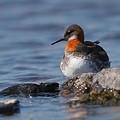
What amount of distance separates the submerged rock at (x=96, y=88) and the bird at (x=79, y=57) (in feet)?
A: 1.69

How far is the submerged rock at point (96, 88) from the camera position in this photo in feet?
33.6

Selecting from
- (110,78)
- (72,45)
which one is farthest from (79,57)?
(110,78)

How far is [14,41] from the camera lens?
19.4 metres

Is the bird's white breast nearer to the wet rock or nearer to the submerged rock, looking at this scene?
the submerged rock

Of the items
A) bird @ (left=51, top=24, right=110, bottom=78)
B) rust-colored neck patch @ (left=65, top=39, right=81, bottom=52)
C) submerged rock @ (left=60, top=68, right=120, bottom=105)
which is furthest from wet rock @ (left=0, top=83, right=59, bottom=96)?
rust-colored neck patch @ (left=65, top=39, right=81, bottom=52)

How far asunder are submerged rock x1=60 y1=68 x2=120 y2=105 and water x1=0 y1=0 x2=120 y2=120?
1.13 feet

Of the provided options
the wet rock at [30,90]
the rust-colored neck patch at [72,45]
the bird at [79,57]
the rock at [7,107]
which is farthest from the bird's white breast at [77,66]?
the rock at [7,107]

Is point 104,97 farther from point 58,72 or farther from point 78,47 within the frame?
point 58,72

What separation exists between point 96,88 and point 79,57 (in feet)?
5.63

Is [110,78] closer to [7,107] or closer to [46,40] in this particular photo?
[7,107]

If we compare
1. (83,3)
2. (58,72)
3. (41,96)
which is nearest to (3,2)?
(83,3)

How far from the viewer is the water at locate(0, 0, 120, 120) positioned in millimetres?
9836

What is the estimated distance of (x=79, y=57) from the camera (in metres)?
12.5

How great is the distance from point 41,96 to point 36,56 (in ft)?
18.6
